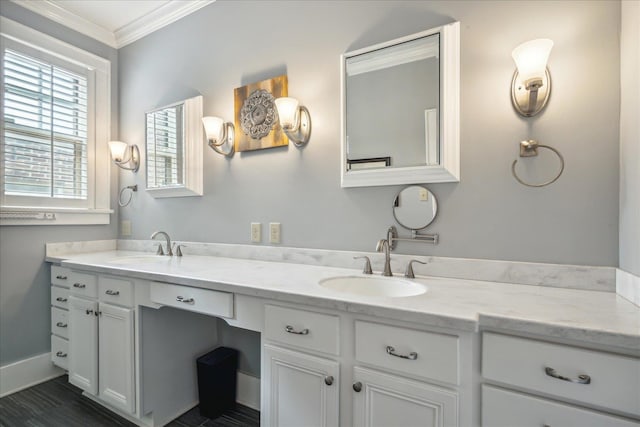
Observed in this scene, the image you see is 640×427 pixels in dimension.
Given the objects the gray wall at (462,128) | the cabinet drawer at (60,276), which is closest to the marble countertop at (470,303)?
the gray wall at (462,128)

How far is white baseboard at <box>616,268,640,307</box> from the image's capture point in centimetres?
98

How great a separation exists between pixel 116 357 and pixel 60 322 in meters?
0.87

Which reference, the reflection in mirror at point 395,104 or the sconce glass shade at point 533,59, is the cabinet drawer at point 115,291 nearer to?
the reflection in mirror at point 395,104

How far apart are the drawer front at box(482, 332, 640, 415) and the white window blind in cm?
298

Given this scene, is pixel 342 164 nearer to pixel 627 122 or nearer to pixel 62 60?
pixel 627 122

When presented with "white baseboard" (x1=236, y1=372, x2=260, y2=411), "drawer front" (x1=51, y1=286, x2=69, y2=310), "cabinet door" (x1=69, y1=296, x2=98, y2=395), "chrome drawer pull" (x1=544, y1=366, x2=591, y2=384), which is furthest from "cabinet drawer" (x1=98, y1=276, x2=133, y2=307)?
"chrome drawer pull" (x1=544, y1=366, x2=591, y2=384)

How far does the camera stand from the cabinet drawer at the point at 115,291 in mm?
1657

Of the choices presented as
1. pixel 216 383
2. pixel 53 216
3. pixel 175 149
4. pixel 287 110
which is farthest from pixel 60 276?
pixel 287 110

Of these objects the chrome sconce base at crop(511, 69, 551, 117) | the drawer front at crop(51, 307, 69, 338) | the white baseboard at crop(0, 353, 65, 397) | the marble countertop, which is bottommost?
the white baseboard at crop(0, 353, 65, 397)

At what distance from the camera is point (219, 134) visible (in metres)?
2.02

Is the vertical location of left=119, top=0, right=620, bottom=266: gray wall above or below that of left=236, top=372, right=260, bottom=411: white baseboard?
above

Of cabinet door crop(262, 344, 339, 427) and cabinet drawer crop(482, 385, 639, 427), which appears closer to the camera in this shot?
cabinet drawer crop(482, 385, 639, 427)

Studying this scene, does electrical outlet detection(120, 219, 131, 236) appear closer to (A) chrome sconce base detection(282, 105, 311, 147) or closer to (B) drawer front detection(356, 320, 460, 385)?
(A) chrome sconce base detection(282, 105, 311, 147)

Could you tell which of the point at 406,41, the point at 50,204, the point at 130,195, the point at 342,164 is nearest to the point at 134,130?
the point at 130,195
